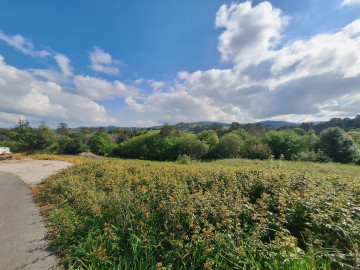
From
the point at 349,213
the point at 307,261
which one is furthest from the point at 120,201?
the point at 349,213

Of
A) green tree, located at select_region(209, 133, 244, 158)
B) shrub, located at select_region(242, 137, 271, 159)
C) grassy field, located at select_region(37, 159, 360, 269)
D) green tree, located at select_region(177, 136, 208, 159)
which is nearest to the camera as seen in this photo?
grassy field, located at select_region(37, 159, 360, 269)

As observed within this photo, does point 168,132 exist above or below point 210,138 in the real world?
above

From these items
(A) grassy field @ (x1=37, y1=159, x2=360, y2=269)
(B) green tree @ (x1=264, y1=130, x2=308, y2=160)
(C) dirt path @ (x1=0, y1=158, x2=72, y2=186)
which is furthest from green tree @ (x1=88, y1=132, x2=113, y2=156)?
(B) green tree @ (x1=264, y1=130, x2=308, y2=160)

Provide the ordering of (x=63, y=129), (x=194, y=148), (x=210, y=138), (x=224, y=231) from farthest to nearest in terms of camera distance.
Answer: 1. (x=63, y=129)
2. (x=210, y=138)
3. (x=194, y=148)
4. (x=224, y=231)

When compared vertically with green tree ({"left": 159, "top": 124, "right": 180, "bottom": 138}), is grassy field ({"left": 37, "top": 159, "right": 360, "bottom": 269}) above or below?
below

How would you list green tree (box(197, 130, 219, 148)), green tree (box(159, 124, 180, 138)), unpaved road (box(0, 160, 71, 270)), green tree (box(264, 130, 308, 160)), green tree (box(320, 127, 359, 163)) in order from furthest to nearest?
green tree (box(159, 124, 180, 138)) < green tree (box(197, 130, 219, 148)) < green tree (box(264, 130, 308, 160)) < green tree (box(320, 127, 359, 163)) < unpaved road (box(0, 160, 71, 270))

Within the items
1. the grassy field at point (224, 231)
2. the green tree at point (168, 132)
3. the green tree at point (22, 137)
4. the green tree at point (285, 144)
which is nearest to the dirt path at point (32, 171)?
the grassy field at point (224, 231)

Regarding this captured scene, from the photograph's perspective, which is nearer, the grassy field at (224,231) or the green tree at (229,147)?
the grassy field at (224,231)

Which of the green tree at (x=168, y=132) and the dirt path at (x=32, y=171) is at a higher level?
the green tree at (x=168, y=132)

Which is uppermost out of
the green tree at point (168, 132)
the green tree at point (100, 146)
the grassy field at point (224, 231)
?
the green tree at point (168, 132)

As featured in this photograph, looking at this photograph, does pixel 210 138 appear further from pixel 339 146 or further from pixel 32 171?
pixel 32 171

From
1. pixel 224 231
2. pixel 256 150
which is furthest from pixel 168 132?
pixel 224 231

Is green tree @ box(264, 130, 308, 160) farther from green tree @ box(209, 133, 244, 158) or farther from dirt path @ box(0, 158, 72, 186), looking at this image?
dirt path @ box(0, 158, 72, 186)

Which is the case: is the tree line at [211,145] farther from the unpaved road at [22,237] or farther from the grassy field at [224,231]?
the unpaved road at [22,237]
